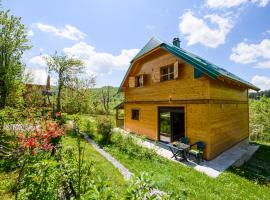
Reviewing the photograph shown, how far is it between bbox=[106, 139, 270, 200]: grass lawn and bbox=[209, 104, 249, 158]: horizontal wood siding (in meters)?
1.63

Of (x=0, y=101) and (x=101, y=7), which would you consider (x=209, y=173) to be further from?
(x=0, y=101)

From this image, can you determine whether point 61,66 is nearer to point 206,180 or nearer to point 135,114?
point 135,114

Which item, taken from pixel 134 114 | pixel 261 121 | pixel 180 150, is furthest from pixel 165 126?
pixel 261 121

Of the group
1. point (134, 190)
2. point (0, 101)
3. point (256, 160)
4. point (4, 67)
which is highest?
point (4, 67)

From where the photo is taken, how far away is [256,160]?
10.3 m

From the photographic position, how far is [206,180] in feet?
21.9

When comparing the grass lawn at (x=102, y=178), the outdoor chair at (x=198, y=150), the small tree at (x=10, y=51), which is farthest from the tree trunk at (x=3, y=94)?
the outdoor chair at (x=198, y=150)

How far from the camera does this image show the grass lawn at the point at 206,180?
5648 mm

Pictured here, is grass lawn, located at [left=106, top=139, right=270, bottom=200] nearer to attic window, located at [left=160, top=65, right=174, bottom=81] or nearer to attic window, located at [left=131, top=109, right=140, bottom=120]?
attic window, located at [left=160, top=65, right=174, bottom=81]

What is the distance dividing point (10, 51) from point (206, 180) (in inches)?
551

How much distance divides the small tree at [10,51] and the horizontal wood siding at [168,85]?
30.4ft

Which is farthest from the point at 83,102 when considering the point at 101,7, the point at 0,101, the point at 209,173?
the point at 209,173

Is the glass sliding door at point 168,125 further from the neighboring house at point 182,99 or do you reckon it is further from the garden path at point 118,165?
the garden path at point 118,165

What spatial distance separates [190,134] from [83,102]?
1836cm
